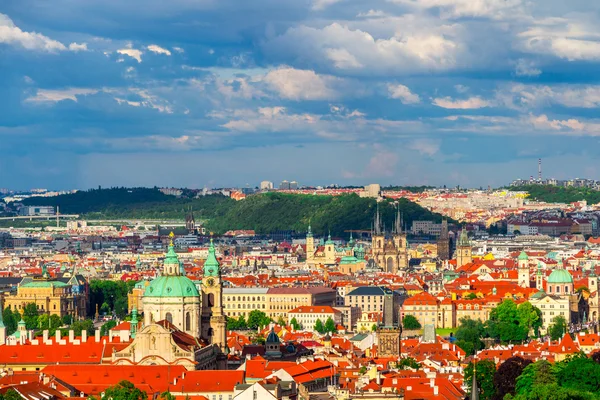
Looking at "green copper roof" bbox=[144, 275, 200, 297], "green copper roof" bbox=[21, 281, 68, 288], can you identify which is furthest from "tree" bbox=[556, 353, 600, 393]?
"green copper roof" bbox=[21, 281, 68, 288]

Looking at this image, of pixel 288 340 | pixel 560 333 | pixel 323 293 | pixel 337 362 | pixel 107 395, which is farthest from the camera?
pixel 323 293

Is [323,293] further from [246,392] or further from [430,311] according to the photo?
[246,392]

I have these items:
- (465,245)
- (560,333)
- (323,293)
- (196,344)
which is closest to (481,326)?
(560,333)

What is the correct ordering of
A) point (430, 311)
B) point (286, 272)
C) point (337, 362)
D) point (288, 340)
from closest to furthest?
point (337, 362) < point (288, 340) < point (430, 311) < point (286, 272)

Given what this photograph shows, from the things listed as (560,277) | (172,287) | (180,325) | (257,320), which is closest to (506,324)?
(560,277)

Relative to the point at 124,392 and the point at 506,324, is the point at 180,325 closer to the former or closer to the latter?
the point at 124,392

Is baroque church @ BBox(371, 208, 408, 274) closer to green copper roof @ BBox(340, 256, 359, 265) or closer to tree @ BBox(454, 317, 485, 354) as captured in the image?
green copper roof @ BBox(340, 256, 359, 265)

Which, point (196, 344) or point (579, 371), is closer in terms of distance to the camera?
point (579, 371)
